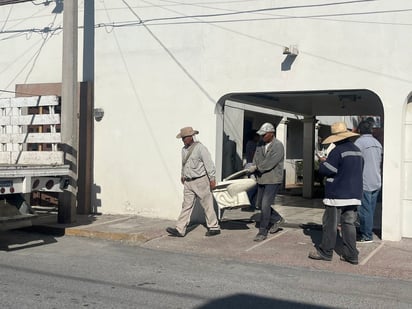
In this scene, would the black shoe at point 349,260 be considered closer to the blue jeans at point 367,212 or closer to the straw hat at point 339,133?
the blue jeans at point 367,212

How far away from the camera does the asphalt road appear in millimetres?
5523

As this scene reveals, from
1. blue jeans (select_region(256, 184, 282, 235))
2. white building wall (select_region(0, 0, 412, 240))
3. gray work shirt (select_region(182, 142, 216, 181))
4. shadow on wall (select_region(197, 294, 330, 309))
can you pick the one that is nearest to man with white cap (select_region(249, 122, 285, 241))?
blue jeans (select_region(256, 184, 282, 235))

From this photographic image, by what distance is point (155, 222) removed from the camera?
10039 mm

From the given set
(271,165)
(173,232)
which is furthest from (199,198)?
(271,165)

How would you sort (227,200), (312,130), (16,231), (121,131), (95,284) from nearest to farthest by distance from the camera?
(95,284)
(227,200)
(16,231)
(121,131)
(312,130)

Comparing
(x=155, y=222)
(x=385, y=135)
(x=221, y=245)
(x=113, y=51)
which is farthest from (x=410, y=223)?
(x=113, y=51)

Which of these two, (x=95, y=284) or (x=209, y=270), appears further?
(x=209, y=270)

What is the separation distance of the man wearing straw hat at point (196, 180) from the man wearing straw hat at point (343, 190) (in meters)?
2.14

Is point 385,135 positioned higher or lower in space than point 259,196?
higher

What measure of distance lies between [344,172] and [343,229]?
776 millimetres

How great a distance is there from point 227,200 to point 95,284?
337cm

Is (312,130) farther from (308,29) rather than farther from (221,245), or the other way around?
(221,245)

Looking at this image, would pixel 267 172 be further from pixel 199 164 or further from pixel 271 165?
pixel 199 164

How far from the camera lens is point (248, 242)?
8.57 metres
